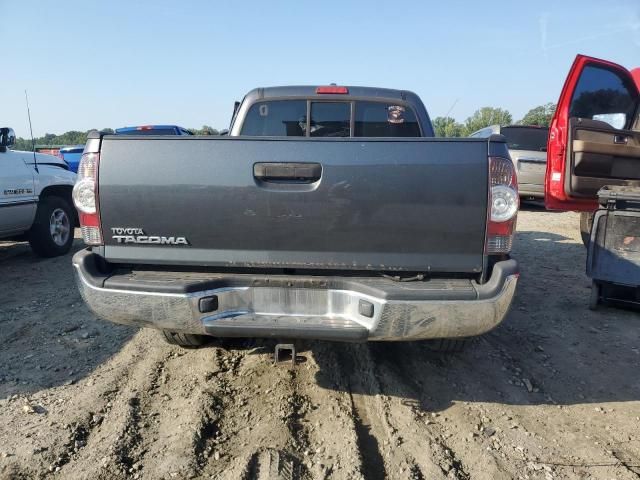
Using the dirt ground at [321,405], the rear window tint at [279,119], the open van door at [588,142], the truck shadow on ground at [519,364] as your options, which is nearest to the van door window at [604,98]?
the open van door at [588,142]

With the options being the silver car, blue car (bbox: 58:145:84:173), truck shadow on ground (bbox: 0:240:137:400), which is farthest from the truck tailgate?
blue car (bbox: 58:145:84:173)

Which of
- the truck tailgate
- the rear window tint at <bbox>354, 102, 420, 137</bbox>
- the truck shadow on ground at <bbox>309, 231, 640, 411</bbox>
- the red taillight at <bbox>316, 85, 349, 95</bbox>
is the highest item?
the red taillight at <bbox>316, 85, 349, 95</bbox>

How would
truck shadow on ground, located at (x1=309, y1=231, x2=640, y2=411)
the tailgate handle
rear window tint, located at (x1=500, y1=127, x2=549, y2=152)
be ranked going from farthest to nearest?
rear window tint, located at (x1=500, y1=127, x2=549, y2=152), truck shadow on ground, located at (x1=309, y1=231, x2=640, y2=411), the tailgate handle

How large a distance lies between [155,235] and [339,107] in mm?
2108

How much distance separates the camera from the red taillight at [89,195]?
250cm

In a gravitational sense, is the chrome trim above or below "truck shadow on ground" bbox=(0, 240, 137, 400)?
above

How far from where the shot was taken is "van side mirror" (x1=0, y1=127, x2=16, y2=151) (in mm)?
5828

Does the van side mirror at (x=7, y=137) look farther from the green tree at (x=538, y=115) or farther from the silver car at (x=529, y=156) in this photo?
the green tree at (x=538, y=115)

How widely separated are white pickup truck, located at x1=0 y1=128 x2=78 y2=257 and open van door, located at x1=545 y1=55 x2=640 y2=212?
21.4ft

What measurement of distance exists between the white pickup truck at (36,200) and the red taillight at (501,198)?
581 centimetres

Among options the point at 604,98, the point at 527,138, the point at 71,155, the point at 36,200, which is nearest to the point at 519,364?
the point at 604,98

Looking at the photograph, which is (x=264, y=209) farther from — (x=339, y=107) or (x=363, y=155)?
(x=339, y=107)

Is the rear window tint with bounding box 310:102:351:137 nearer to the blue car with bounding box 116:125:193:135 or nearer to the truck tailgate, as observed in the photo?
the truck tailgate

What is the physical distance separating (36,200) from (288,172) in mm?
5376
